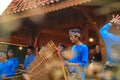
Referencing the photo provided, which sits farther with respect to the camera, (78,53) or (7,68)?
(7,68)

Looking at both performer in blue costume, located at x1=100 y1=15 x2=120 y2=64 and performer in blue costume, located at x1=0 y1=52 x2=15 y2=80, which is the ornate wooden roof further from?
performer in blue costume, located at x1=100 y1=15 x2=120 y2=64

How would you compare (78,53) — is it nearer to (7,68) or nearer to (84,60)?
(84,60)

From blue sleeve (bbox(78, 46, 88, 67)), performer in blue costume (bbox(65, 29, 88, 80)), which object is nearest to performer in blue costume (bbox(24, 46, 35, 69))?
performer in blue costume (bbox(65, 29, 88, 80))

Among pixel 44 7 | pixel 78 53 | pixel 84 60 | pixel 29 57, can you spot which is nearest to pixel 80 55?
pixel 78 53

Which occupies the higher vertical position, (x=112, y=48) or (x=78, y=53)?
(x=112, y=48)

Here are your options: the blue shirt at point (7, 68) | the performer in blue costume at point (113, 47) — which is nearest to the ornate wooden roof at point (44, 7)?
the blue shirt at point (7, 68)

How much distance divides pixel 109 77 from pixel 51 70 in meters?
1.25

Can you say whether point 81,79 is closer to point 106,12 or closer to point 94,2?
point 94,2

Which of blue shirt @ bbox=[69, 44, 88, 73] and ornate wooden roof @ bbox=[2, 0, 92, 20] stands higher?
blue shirt @ bbox=[69, 44, 88, 73]

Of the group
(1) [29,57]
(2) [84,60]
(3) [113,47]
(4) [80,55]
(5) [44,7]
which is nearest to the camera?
(3) [113,47]

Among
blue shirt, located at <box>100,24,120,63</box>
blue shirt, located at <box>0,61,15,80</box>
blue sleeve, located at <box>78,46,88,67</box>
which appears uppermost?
blue shirt, located at <box>100,24,120,63</box>

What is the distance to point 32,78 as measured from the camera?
5391 millimetres

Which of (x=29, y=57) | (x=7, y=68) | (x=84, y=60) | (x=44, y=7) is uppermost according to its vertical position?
(x=84, y=60)

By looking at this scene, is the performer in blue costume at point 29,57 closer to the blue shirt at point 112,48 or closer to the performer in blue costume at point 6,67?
the performer in blue costume at point 6,67
